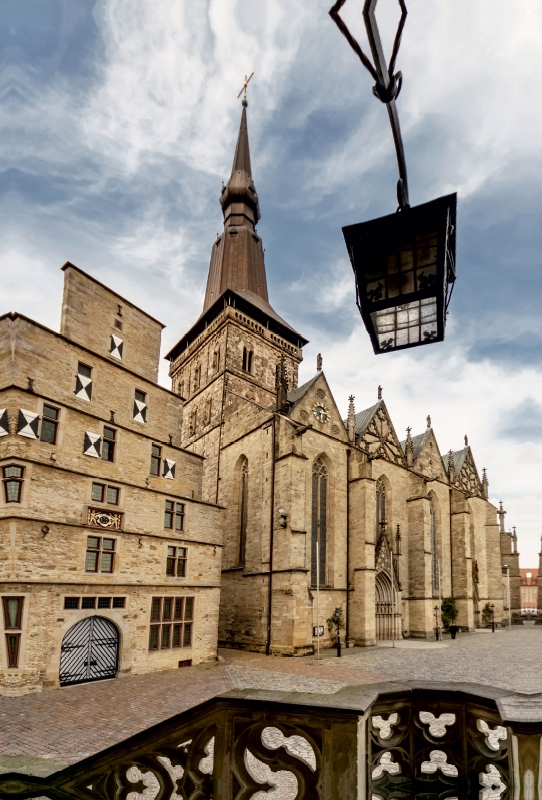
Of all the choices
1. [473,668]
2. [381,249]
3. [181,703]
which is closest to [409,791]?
[381,249]

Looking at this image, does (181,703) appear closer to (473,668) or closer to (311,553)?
(473,668)

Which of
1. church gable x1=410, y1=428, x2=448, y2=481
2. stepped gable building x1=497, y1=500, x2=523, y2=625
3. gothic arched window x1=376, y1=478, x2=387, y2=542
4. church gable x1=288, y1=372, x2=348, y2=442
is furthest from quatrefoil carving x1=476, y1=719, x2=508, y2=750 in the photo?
stepped gable building x1=497, y1=500, x2=523, y2=625

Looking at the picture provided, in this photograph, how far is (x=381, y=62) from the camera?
2.78 metres

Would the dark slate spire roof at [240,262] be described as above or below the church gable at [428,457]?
above

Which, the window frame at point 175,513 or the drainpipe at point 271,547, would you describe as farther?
the drainpipe at point 271,547

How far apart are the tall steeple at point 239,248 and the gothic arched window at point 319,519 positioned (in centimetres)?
1518

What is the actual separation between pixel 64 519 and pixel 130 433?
4.10 m

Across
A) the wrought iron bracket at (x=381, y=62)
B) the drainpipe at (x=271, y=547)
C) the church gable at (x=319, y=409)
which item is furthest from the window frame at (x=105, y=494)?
the wrought iron bracket at (x=381, y=62)

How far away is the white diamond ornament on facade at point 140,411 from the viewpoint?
19953mm

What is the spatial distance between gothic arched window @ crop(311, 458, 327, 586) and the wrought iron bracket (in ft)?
85.9

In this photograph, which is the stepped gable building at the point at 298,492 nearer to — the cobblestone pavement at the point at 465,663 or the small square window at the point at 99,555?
the cobblestone pavement at the point at 465,663

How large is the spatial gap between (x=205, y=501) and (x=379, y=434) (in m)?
17.8

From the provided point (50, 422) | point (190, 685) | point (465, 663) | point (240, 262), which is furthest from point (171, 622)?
point (240, 262)

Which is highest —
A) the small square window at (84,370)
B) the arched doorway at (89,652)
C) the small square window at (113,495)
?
the small square window at (84,370)
